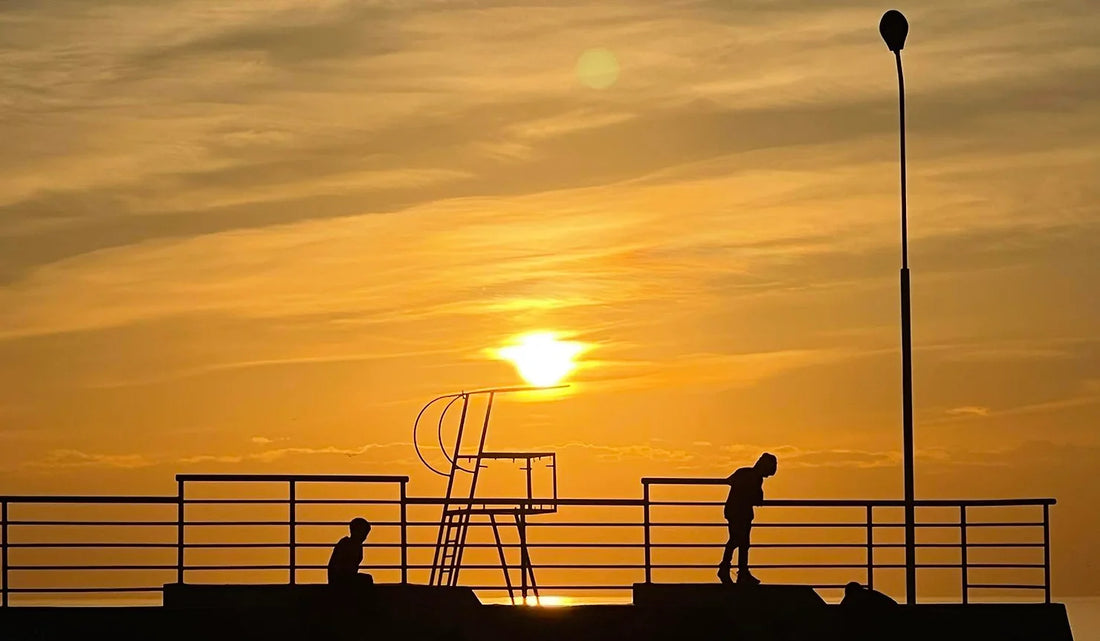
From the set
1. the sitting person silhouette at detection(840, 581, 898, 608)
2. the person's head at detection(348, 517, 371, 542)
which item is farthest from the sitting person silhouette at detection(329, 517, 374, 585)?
the sitting person silhouette at detection(840, 581, 898, 608)

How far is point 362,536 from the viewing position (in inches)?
859

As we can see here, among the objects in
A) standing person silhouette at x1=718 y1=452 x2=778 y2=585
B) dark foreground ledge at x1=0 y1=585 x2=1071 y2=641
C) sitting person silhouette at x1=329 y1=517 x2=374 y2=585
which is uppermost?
standing person silhouette at x1=718 y1=452 x2=778 y2=585

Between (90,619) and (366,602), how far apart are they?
9.84 feet

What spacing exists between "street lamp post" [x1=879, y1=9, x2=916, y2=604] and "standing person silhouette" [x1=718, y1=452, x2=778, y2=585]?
67.0 inches

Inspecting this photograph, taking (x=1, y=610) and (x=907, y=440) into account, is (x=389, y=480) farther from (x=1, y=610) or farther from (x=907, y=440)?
(x=907, y=440)

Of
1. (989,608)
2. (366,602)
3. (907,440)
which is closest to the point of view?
(366,602)

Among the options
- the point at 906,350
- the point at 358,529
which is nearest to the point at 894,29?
the point at 906,350

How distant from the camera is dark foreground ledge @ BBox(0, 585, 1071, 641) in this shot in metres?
21.5

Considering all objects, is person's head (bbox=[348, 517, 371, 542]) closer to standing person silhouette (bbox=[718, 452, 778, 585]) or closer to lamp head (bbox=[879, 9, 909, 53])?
standing person silhouette (bbox=[718, 452, 778, 585])

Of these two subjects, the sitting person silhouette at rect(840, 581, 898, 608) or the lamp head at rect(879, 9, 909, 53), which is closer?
the sitting person silhouette at rect(840, 581, 898, 608)

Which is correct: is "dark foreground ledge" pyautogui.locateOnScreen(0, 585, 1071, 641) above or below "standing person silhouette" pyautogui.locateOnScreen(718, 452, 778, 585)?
below

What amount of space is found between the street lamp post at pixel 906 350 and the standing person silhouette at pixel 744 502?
170 centimetres

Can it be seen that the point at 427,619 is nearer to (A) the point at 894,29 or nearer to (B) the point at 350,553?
(B) the point at 350,553

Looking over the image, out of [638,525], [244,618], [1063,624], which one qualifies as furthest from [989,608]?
[244,618]
